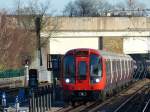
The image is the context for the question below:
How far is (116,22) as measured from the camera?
6725 cm

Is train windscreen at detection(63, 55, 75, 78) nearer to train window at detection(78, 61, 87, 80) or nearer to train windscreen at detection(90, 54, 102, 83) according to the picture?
train window at detection(78, 61, 87, 80)

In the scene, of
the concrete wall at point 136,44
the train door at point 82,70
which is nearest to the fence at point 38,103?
the train door at point 82,70

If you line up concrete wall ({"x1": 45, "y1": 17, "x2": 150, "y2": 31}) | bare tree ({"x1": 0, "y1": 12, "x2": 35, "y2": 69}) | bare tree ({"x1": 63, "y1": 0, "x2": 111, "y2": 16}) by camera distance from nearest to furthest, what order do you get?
concrete wall ({"x1": 45, "y1": 17, "x2": 150, "y2": 31}), bare tree ({"x1": 0, "y1": 12, "x2": 35, "y2": 69}), bare tree ({"x1": 63, "y1": 0, "x2": 111, "y2": 16})

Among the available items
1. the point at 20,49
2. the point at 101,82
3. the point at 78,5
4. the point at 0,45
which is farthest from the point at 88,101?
the point at 78,5

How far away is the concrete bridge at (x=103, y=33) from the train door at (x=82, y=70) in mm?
32033

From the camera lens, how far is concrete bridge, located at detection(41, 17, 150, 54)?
2566 inches

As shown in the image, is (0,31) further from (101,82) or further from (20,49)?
(101,82)

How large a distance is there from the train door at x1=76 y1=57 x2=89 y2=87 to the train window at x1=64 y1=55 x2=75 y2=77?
0.84 ft

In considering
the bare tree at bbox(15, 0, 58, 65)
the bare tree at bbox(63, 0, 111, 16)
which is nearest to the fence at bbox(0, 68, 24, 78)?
the bare tree at bbox(15, 0, 58, 65)

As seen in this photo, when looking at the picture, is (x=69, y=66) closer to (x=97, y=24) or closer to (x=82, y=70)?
(x=82, y=70)

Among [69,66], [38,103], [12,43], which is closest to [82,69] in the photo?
[69,66]

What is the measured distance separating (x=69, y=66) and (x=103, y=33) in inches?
1369

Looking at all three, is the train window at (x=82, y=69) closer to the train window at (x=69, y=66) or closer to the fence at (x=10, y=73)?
the train window at (x=69, y=66)

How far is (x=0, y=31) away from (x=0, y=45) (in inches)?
140
